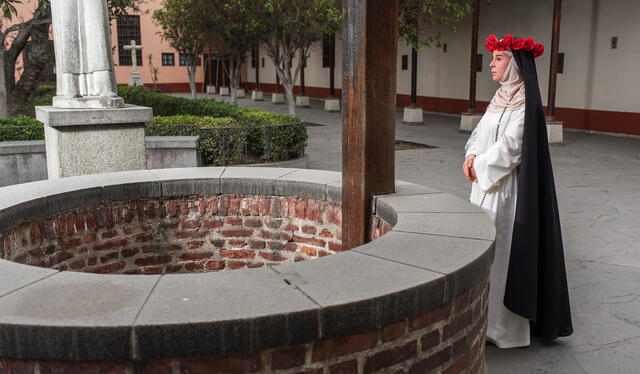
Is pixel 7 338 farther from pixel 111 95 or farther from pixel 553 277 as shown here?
pixel 111 95

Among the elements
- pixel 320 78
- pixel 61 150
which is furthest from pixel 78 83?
pixel 320 78

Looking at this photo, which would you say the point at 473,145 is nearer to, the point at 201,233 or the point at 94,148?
the point at 201,233

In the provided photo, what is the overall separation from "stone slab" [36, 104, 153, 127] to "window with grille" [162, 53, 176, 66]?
33.1 m

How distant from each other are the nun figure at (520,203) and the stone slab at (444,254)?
3.28ft

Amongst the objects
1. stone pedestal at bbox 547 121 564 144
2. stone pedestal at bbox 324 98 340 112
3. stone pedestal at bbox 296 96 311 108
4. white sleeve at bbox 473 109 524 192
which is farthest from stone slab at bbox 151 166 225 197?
stone pedestal at bbox 296 96 311 108

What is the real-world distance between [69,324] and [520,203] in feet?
8.84

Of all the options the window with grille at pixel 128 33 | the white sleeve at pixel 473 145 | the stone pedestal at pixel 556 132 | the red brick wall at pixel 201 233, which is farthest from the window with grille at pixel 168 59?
the white sleeve at pixel 473 145

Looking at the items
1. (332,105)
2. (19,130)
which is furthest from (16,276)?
(332,105)

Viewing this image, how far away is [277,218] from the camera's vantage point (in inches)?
171

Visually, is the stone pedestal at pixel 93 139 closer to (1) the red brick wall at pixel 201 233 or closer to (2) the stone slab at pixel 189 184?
(2) the stone slab at pixel 189 184

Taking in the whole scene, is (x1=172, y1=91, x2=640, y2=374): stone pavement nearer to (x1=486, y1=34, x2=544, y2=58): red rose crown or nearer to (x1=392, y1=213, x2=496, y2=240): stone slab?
(x1=392, y1=213, x2=496, y2=240): stone slab

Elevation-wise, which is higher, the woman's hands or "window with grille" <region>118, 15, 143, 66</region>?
"window with grille" <region>118, 15, 143, 66</region>

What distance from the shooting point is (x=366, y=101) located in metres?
3.25

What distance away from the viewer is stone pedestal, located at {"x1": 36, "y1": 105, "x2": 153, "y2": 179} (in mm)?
6035
